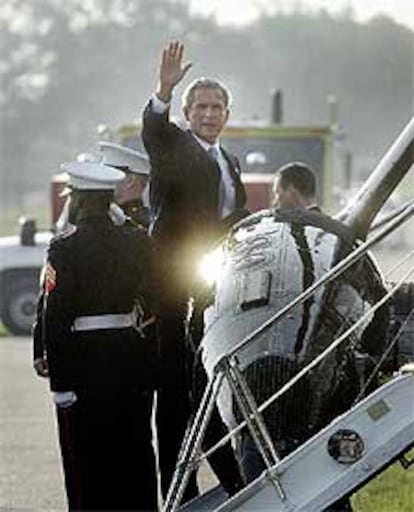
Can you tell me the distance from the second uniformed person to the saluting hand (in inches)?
21.5

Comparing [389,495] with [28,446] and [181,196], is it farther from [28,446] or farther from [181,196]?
[28,446]

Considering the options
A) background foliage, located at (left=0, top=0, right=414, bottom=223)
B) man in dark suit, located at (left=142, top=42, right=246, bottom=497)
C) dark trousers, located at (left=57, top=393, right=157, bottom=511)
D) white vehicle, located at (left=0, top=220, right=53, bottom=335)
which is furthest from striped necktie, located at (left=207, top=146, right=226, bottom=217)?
background foliage, located at (left=0, top=0, right=414, bottom=223)

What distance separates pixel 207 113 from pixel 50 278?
1483 mm

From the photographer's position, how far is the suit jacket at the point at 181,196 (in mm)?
8578

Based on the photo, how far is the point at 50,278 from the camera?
7.64 m

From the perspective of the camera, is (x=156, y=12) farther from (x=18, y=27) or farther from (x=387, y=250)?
(x=387, y=250)

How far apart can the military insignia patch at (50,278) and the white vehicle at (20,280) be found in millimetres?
14328

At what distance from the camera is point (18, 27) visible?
58312mm

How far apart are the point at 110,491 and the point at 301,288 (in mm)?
1230

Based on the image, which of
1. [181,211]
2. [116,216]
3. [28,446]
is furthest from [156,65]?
[116,216]

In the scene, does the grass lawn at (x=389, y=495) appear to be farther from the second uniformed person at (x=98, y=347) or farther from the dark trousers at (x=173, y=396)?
the second uniformed person at (x=98, y=347)

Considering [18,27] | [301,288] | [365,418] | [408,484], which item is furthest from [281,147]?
[18,27]

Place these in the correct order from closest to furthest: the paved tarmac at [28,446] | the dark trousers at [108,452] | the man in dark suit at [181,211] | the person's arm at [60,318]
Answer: the person's arm at [60,318], the dark trousers at [108,452], the man in dark suit at [181,211], the paved tarmac at [28,446]

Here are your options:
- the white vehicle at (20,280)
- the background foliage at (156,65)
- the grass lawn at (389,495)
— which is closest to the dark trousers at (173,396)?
the grass lawn at (389,495)
